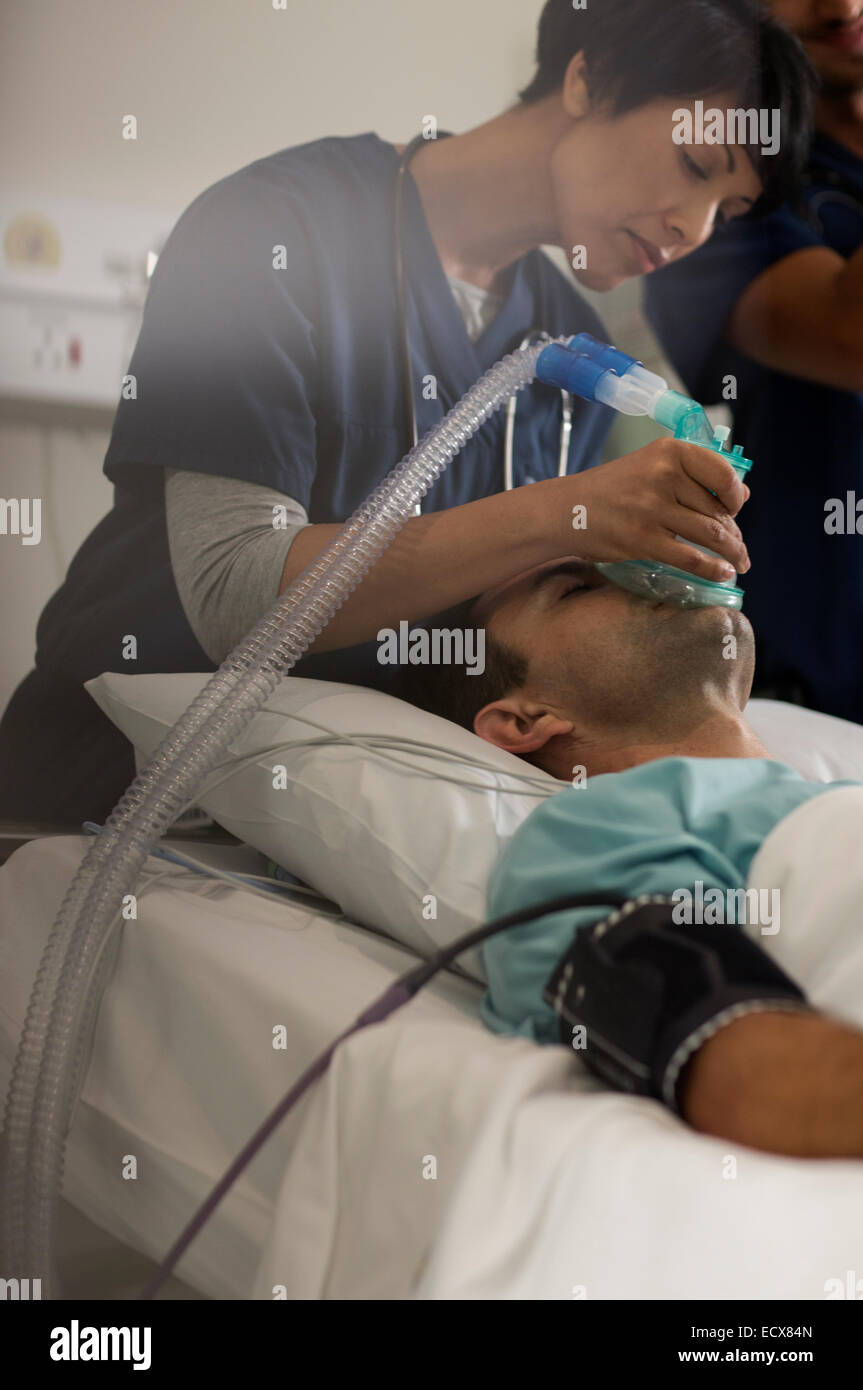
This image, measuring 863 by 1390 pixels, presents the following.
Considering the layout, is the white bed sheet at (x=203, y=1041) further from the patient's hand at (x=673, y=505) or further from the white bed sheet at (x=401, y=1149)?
the patient's hand at (x=673, y=505)

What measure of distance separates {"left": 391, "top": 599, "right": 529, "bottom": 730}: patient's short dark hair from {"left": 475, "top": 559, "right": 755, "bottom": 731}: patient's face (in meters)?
0.02

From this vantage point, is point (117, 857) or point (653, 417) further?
point (653, 417)

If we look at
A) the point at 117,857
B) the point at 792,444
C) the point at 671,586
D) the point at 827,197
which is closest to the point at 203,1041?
the point at 117,857

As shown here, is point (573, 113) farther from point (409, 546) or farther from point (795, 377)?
point (409, 546)

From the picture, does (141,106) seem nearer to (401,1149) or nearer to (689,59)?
(689,59)

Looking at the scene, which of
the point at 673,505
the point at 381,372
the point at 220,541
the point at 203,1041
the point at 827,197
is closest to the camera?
the point at 203,1041

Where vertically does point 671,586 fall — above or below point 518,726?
above

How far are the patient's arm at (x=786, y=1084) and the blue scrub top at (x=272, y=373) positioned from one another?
2.49 ft

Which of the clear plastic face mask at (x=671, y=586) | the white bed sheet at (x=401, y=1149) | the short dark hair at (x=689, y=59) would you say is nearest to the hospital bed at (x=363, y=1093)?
the white bed sheet at (x=401, y=1149)

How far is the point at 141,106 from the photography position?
1.25 metres

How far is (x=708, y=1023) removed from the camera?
2.10ft

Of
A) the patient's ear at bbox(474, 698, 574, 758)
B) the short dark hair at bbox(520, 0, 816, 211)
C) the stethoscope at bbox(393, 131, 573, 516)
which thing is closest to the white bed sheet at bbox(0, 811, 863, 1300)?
the patient's ear at bbox(474, 698, 574, 758)

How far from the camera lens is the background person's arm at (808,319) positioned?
1752 mm

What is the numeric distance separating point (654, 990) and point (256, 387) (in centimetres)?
86
